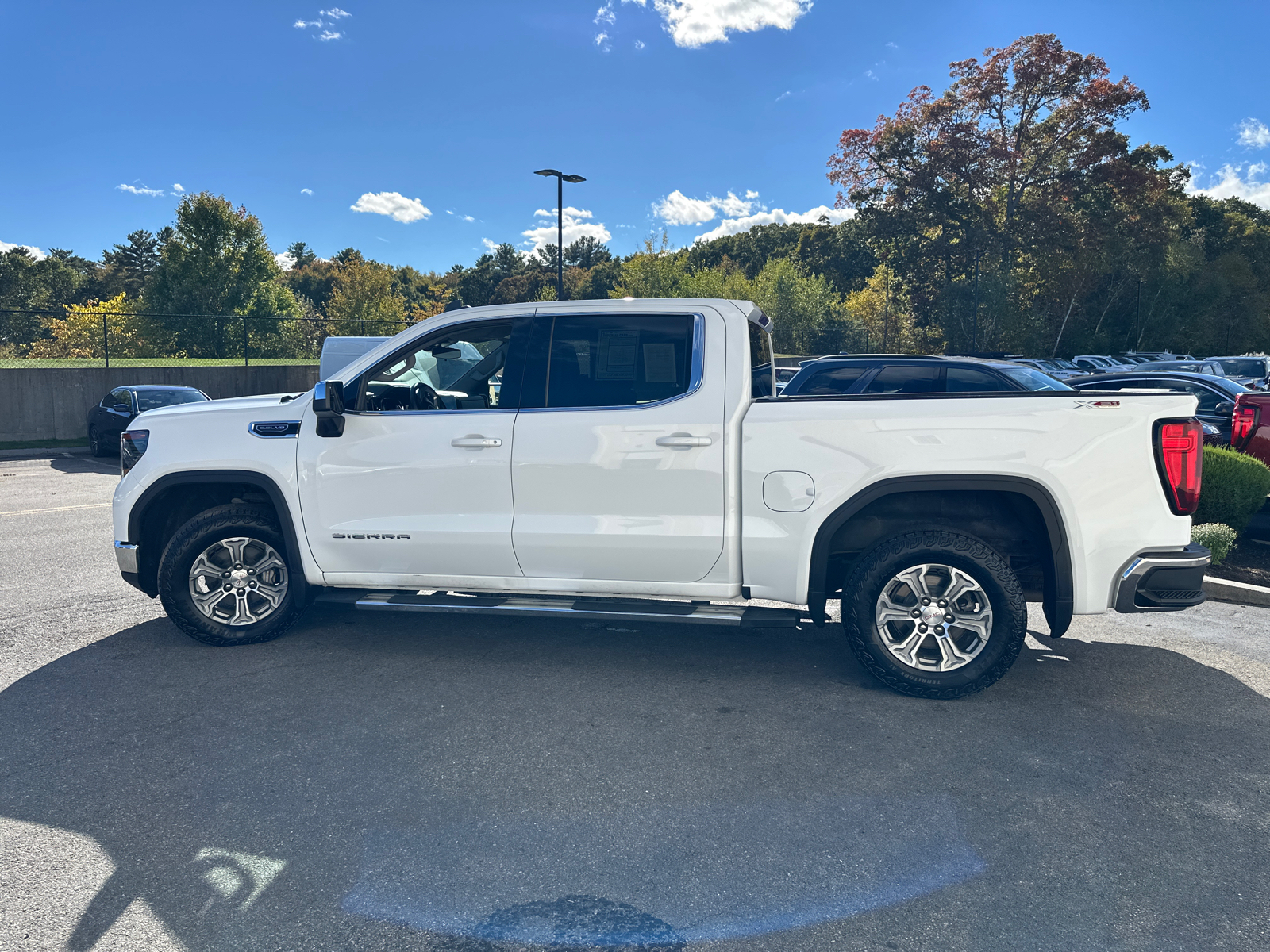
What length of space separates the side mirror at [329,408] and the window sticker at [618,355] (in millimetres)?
1430

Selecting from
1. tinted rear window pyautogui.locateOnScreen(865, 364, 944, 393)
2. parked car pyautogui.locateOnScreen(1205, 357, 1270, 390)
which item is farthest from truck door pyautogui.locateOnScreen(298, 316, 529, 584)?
parked car pyautogui.locateOnScreen(1205, 357, 1270, 390)

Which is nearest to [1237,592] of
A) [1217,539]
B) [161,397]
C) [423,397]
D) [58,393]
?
[1217,539]

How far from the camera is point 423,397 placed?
515cm

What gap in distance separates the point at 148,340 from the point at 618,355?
2215cm

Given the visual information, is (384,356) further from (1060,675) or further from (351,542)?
(1060,675)

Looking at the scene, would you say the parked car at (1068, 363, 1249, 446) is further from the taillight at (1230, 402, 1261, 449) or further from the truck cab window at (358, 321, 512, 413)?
the truck cab window at (358, 321, 512, 413)

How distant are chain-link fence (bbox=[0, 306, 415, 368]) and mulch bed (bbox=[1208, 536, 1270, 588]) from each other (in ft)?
63.4

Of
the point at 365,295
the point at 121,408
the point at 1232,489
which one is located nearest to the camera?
the point at 1232,489

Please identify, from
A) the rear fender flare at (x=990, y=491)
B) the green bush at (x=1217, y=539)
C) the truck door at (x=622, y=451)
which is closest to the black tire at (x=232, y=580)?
the truck door at (x=622, y=451)

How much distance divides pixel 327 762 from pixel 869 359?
28.9 feet

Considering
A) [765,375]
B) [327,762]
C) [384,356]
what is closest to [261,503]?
[384,356]

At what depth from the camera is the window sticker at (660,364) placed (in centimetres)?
466

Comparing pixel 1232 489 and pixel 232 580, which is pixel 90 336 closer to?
pixel 232 580

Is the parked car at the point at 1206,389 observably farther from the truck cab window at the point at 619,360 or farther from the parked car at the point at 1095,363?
the parked car at the point at 1095,363
